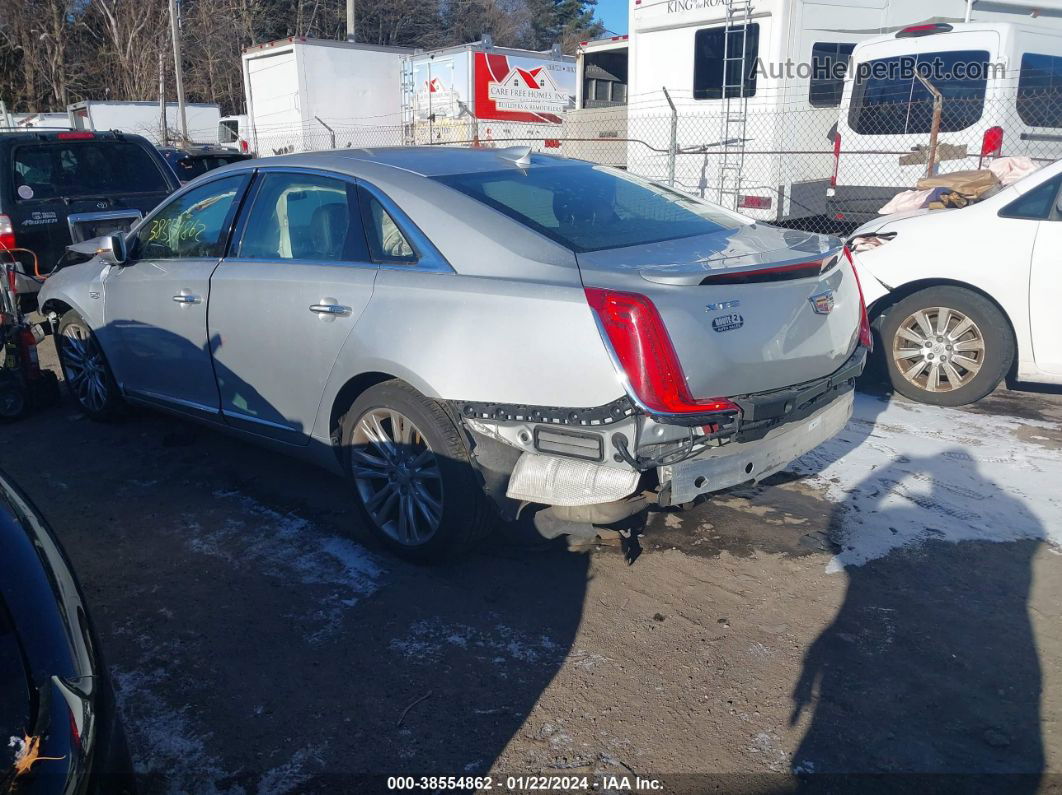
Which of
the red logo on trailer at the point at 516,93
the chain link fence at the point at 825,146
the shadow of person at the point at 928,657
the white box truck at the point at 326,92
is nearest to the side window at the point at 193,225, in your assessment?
the shadow of person at the point at 928,657

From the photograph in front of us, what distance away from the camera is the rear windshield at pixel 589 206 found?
12.5 feet

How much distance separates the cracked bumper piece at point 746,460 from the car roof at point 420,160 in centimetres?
179

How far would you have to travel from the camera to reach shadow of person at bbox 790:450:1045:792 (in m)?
2.75

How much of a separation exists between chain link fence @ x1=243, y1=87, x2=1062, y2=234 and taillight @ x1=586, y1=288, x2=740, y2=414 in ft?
18.3

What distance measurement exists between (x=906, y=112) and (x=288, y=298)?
8055mm

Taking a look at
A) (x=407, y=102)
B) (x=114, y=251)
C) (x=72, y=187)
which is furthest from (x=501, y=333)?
(x=407, y=102)

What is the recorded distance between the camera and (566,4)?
5762cm

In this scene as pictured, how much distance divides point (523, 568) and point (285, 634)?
3.43 feet

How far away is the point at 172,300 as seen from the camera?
16.4ft

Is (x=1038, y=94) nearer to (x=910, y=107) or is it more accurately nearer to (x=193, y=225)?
(x=910, y=107)

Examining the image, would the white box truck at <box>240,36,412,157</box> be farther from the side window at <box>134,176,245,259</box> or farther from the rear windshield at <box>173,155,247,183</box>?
the side window at <box>134,176,245,259</box>

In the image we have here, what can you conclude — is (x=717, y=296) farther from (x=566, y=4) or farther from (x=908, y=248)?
(x=566, y=4)

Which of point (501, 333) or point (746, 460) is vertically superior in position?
point (501, 333)

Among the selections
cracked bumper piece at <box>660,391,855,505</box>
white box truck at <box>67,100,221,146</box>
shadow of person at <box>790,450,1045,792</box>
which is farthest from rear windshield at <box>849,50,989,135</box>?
white box truck at <box>67,100,221,146</box>
